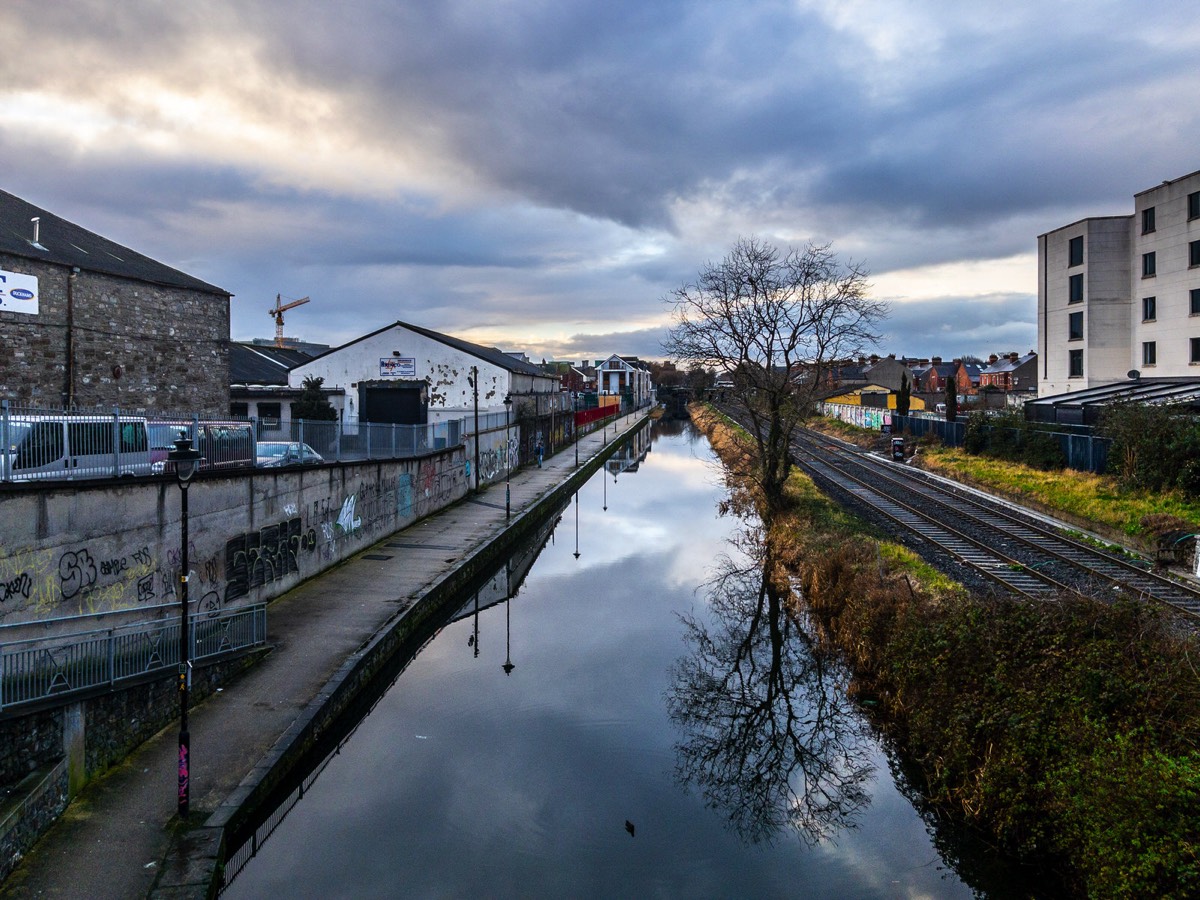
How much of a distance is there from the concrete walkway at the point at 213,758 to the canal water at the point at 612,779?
948 millimetres

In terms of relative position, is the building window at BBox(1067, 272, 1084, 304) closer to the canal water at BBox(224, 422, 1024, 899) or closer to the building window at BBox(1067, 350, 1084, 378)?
the building window at BBox(1067, 350, 1084, 378)

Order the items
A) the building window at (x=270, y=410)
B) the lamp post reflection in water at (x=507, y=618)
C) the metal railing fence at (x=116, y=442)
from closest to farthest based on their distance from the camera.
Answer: the metal railing fence at (x=116, y=442) < the lamp post reflection in water at (x=507, y=618) < the building window at (x=270, y=410)

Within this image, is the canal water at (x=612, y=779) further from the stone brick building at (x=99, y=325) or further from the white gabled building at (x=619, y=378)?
the white gabled building at (x=619, y=378)

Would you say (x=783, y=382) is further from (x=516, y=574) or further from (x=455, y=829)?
(x=455, y=829)

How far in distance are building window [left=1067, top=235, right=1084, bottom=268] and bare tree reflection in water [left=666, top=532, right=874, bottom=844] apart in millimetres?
33561

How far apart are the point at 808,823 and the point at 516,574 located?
521 inches

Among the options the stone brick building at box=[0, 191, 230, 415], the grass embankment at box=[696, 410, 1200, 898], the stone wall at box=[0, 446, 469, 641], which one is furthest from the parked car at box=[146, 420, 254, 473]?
the grass embankment at box=[696, 410, 1200, 898]

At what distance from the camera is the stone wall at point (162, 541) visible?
9.35 metres

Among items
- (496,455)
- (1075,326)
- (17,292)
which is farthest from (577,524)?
(1075,326)

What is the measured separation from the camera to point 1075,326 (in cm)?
4175

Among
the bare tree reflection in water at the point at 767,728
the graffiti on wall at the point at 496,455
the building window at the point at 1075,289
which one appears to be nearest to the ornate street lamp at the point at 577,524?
the graffiti on wall at the point at 496,455

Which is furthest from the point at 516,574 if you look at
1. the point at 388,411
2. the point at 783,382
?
the point at 388,411

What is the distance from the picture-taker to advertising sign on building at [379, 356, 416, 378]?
4066 cm

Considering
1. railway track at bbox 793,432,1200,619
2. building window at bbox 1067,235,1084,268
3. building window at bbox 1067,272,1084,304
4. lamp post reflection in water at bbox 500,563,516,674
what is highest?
building window at bbox 1067,235,1084,268
